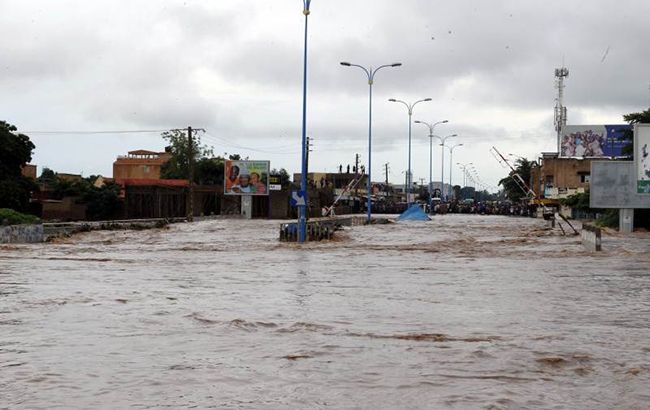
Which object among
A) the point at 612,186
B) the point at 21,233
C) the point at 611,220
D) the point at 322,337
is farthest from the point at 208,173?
the point at 322,337

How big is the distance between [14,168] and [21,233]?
69.6ft

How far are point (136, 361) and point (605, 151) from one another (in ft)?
319

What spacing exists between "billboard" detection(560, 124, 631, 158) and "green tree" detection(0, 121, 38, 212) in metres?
66.3

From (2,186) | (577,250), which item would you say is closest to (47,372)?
(577,250)

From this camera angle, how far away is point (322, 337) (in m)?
9.73

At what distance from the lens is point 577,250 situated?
30.4 m

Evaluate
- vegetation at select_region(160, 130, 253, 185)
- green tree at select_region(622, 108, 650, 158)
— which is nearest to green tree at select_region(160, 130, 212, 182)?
vegetation at select_region(160, 130, 253, 185)

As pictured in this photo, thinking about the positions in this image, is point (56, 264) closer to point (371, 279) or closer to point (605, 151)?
point (371, 279)

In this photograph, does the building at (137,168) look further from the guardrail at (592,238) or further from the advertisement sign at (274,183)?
the guardrail at (592,238)

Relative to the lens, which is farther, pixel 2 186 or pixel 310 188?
pixel 310 188

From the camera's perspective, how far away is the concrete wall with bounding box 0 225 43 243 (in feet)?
110

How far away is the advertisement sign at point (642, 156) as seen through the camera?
132ft

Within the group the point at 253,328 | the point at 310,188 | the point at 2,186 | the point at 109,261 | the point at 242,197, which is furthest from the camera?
the point at 310,188

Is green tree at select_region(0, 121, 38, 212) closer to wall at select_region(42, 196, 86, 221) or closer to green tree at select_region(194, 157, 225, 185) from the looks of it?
wall at select_region(42, 196, 86, 221)
